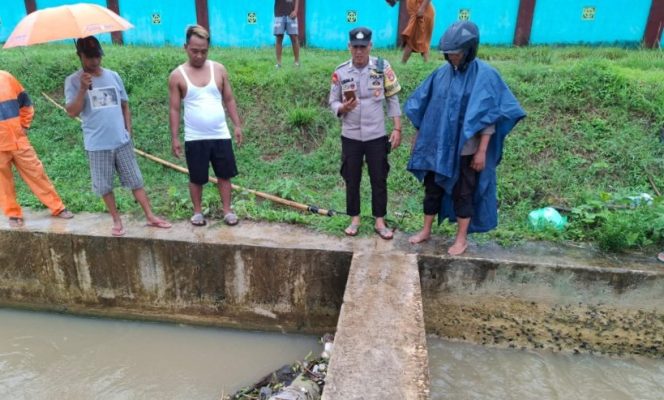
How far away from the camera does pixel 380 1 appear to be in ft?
31.1

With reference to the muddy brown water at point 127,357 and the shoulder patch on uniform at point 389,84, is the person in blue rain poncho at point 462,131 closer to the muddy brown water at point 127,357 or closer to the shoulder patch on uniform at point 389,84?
the shoulder patch on uniform at point 389,84

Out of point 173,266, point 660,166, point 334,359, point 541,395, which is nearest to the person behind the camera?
point 334,359

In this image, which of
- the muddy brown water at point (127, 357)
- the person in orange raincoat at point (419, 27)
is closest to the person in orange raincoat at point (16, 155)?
the muddy brown water at point (127, 357)

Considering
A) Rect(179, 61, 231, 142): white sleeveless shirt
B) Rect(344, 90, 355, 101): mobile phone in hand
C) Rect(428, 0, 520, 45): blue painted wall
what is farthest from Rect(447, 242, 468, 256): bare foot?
Rect(428, 0, 520, 45): blue painted wall

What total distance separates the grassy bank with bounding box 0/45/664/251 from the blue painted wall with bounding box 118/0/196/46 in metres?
3.02

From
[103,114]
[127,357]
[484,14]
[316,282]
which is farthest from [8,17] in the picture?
[316,282]

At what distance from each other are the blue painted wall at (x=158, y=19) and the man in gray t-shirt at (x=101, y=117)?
7.04 metres

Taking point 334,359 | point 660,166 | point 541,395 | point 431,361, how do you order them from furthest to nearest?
point 660,166, point 431,361, point 541,395, point 334,359

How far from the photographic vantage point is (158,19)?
10.2 meters

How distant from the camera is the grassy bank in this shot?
14.0 ft

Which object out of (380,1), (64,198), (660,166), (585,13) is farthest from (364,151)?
(585,13)

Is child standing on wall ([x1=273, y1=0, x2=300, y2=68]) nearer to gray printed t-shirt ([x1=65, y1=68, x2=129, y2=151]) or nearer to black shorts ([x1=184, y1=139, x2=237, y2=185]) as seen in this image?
black shorts ([x1=184, y1=139, x2=237, y2=185])

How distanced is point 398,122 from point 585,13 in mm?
7511

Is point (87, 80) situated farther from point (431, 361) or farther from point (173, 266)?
point (431, 361)
